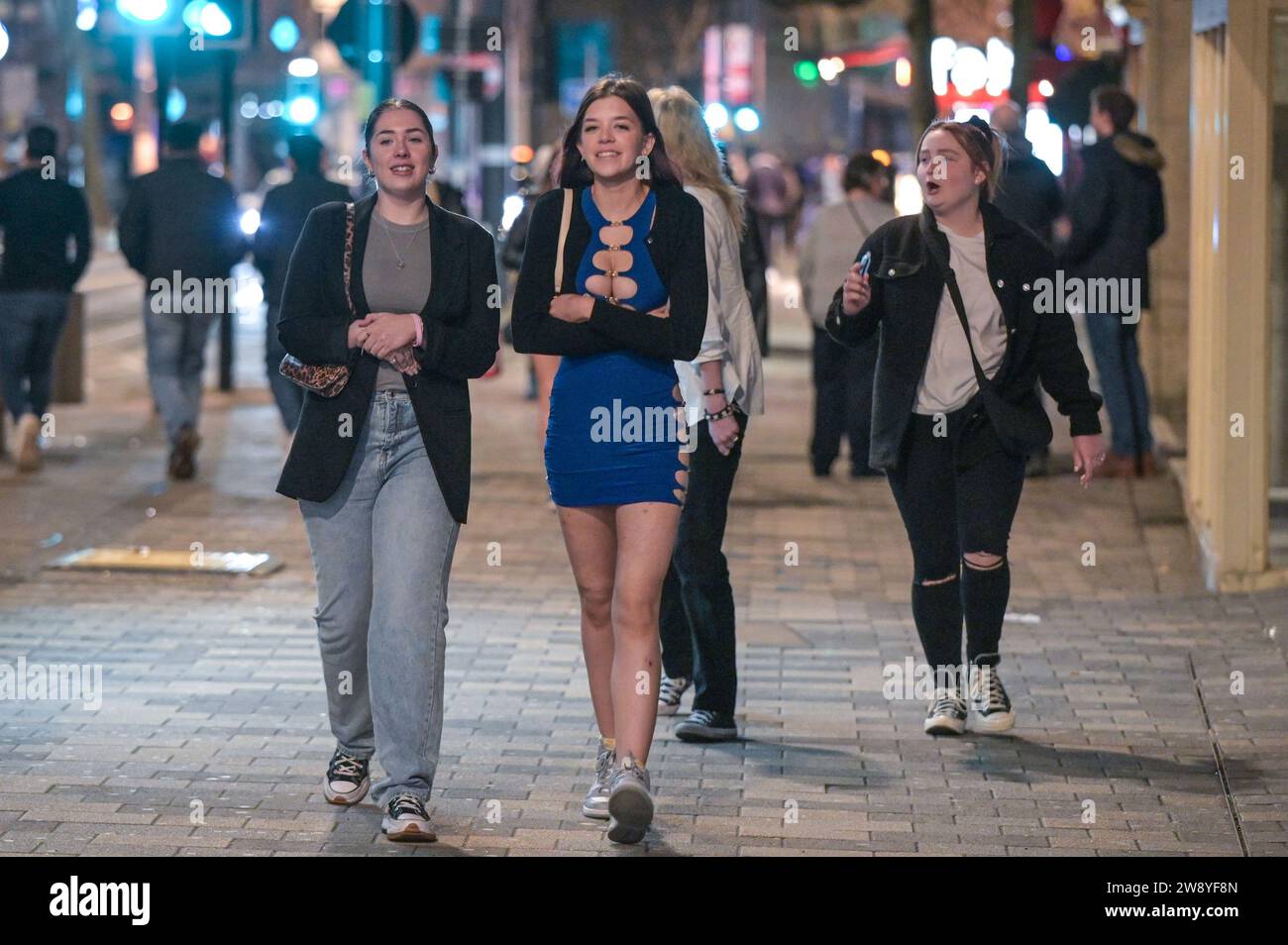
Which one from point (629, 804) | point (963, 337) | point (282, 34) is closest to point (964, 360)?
point (963, 337)

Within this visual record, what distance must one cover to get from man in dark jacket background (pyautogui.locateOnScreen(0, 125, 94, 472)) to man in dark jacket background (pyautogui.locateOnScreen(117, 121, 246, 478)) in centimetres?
67

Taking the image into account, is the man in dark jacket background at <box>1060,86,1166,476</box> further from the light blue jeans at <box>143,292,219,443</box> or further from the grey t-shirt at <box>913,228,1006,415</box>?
the grey t-shirt at <box>913,228,1006,415</box>

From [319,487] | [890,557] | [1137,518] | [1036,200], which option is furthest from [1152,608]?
[319,487]

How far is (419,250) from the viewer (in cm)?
573

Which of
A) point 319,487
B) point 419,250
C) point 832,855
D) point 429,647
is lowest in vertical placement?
point 832,855

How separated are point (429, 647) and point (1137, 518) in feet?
22.2

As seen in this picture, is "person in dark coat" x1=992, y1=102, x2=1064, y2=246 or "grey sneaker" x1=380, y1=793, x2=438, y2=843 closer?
"grey sneaker" x1=380, y1=793, x2=438, y2=843

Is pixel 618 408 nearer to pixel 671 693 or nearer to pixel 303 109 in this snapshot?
pixel 671 693

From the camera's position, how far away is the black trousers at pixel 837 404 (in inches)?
483

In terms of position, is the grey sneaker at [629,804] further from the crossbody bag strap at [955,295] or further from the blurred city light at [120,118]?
the blurred city light at [120,118]

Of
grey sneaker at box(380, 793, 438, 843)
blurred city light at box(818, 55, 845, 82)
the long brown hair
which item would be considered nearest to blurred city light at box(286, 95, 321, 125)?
blurred city light at box(818, 55, 845, 82)

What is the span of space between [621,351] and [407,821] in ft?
4.32

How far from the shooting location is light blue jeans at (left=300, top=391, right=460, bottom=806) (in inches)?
224

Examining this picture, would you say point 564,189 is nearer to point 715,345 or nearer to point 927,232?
point 715,345
